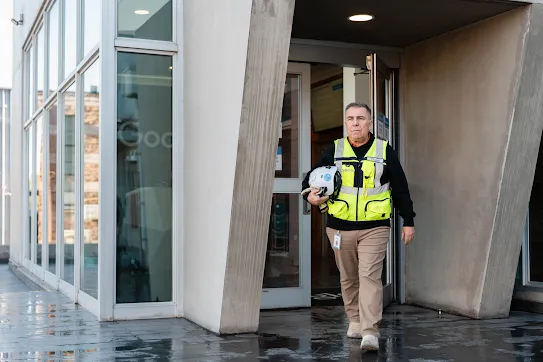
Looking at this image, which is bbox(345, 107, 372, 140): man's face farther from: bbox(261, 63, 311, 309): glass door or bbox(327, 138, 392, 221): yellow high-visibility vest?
bbox(261, 63, 311, 309): glass door

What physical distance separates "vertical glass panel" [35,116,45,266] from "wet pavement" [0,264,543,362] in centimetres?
428

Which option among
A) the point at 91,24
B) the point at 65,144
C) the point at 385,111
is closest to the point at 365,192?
the point at 385,111

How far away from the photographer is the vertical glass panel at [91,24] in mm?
7648

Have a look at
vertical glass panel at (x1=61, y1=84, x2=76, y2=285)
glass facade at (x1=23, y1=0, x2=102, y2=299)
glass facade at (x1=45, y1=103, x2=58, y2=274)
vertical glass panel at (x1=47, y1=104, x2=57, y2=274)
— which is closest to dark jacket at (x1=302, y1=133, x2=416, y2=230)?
glass facade at (x1=23, y1=0, x2=102, y2=299)

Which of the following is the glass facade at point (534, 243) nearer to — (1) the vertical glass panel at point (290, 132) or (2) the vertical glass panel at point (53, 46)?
(1) the vertical glass panel at point (290, 132)

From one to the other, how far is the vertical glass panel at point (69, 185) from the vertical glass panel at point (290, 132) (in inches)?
95.0

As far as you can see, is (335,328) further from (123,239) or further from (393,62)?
(393,62)

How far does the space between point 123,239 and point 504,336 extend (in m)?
3.39

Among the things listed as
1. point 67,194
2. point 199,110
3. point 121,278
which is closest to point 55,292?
point 67,194

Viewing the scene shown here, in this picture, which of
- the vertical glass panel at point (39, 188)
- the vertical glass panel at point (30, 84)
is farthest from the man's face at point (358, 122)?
the vertical glass panel at point (30, 84)

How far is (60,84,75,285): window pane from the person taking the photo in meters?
9.01

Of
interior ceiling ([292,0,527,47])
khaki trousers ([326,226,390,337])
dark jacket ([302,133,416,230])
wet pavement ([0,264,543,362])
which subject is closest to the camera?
wet pavement ([0,264,543,362])

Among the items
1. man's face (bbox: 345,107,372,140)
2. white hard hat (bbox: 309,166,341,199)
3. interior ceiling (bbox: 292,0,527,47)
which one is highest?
interior ceiling (bbox: 292,0,527,47)

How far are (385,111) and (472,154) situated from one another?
4.09ft
